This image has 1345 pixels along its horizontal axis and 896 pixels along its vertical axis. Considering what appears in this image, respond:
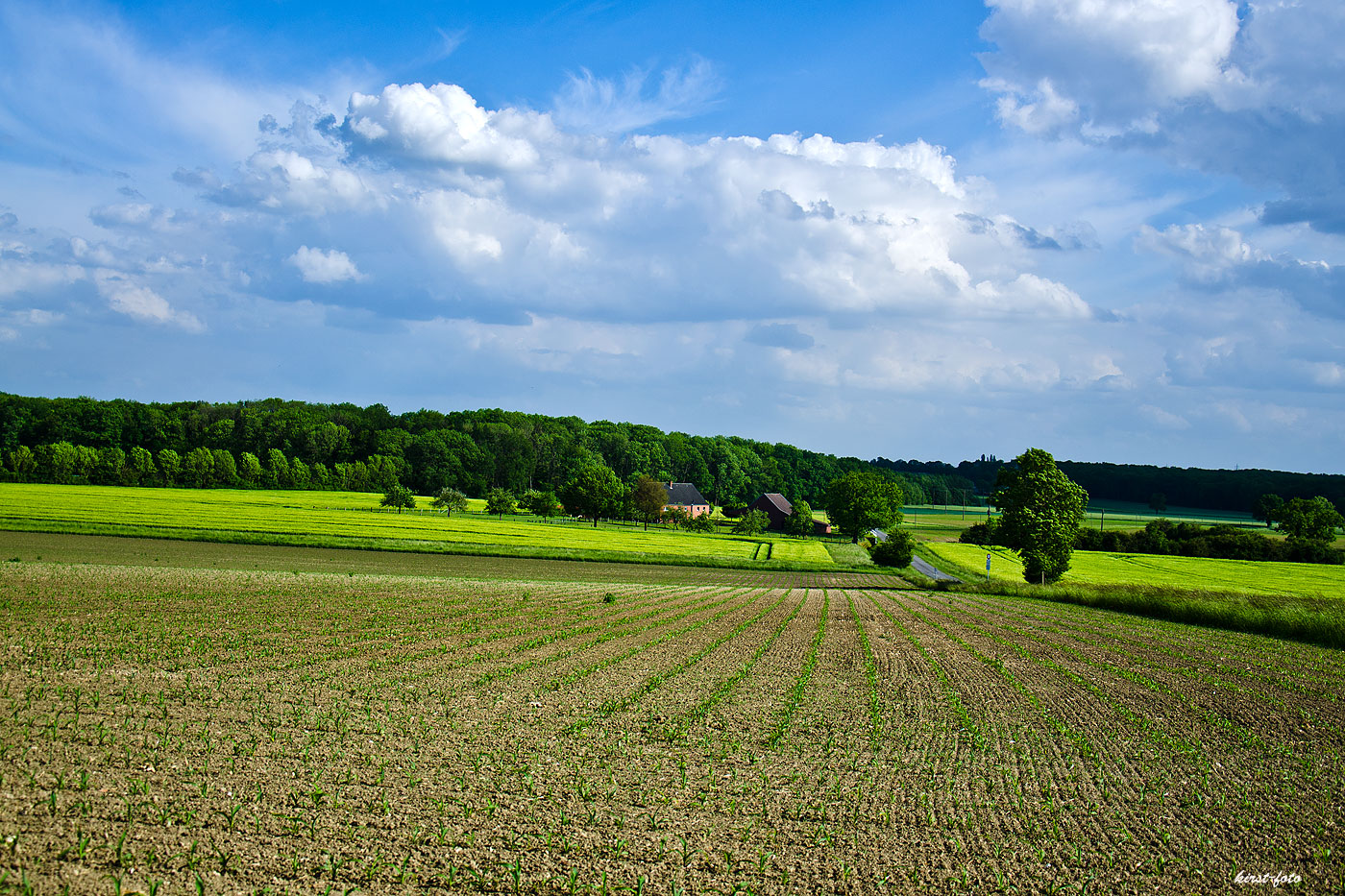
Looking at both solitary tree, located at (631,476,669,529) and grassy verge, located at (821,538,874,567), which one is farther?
solitary tree, located at (631,476,669,529)

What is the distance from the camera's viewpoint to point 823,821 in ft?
30.8

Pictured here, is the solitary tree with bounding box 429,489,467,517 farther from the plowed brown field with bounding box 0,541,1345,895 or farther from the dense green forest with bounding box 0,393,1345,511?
the plowed brown field with bounding box 0,541,1345,895

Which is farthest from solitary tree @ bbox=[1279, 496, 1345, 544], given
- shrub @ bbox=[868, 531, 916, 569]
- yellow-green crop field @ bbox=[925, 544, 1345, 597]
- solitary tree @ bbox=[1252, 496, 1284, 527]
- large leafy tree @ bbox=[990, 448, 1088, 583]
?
shrub @ bbox=[868, 531, 916, 569]

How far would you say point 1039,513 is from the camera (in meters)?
54.8

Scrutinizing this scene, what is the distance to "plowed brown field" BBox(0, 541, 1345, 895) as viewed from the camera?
8.01 metres

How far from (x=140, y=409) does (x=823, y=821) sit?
13755 centimetres

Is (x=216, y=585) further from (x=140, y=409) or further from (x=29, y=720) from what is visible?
(x=140, y=409)

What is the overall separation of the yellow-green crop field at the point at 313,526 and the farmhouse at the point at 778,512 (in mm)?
39381

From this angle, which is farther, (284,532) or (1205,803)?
(284,532)

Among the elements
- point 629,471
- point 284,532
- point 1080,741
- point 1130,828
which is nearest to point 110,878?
point 1130,828

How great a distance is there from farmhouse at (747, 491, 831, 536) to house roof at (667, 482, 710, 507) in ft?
39.1

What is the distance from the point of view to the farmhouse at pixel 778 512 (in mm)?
123188

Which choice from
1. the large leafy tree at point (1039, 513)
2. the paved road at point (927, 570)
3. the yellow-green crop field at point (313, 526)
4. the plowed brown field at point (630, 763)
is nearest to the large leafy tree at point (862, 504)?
the paved road at point (927, 570)

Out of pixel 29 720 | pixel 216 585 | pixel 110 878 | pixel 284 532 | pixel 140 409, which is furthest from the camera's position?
pixel 140 409
